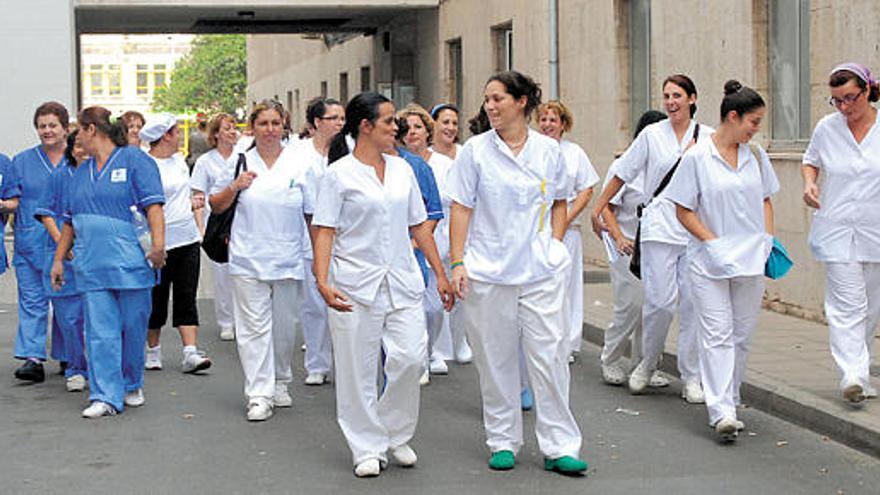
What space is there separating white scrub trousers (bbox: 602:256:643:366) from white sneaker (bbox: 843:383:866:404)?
1.85 metres

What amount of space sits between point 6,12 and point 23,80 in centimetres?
113

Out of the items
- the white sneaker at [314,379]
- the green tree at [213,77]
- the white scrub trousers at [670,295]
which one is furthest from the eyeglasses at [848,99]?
the green tree at [213,77]

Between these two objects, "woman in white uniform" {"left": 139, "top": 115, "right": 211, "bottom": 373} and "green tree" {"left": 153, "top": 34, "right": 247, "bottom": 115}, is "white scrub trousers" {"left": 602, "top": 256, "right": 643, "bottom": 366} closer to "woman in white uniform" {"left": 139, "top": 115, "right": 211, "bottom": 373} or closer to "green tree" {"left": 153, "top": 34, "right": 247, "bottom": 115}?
"woman in white uniform" {"left": 139, "top": 115, "right": 211, "bottom": 373}

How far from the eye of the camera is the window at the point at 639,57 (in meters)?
18.1

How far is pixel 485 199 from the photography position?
24.3 feet

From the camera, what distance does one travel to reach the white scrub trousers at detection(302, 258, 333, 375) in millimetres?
10414

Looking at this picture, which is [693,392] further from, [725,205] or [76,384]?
[76,384]

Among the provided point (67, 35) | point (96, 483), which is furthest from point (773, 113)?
point (67, 35)

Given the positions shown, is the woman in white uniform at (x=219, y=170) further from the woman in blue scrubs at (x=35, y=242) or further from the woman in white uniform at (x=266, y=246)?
the woman in blue scrubs at (x=35, y=242)

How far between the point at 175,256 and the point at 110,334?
6.43ft

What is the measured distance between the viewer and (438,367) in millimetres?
10781

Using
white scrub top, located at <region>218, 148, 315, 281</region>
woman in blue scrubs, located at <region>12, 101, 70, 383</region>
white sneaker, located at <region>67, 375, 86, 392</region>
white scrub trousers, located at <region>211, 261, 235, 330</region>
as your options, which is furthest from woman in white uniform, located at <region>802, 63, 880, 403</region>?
white scrub trousers, located at <region>211, 261, 235, 330</region>

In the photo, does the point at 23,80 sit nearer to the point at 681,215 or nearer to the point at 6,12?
the point at 6,12

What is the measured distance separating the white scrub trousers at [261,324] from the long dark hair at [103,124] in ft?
3.57
